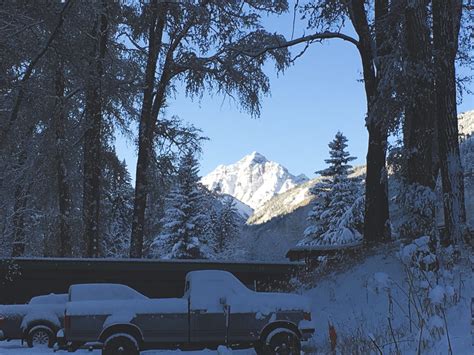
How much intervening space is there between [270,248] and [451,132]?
108 meters

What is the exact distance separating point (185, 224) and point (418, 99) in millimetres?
30865

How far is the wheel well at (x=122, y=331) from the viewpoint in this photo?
9.52 metres

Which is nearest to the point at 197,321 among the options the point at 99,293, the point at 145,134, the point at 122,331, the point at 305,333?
the point at 122,331

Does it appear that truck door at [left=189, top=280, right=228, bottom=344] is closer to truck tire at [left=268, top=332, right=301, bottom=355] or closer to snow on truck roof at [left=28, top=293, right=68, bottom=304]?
truck tire at [left=268, top=332, right=301, bottom=355]

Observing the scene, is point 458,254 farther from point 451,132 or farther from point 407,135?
point 407,135

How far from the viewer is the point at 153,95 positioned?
1947 cm

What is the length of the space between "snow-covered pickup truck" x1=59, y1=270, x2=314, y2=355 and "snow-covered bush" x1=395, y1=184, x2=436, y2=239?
11.1 ft

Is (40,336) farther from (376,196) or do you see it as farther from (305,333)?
(376,196)

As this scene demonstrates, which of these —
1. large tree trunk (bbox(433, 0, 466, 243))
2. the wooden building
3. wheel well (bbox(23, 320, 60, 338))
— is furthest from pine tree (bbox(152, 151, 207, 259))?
large tree trunk (bbox(433, 0, 466, 243))

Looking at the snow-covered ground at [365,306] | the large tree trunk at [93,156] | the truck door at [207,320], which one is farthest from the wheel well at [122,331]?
the large tree trunk at [93,156]

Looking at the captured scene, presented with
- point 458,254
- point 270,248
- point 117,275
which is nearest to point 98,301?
point 117,275

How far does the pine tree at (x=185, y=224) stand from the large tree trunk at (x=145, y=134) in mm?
20506

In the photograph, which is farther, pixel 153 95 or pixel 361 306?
pixel 153 95

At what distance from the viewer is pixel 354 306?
37.9 ft
